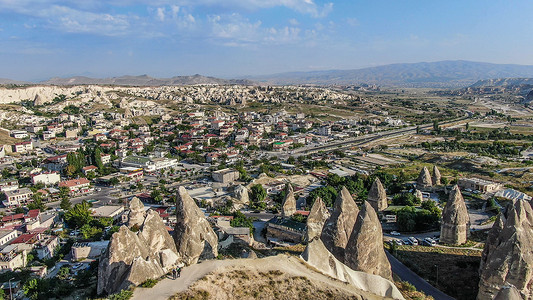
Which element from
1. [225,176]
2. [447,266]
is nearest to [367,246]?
[447,266]

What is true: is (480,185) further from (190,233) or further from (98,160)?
(98,160)

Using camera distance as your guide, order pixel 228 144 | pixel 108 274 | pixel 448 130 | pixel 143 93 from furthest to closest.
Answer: pixel 143 93 < pixel 448 130 < pixel 228 144 < pixel 108 274

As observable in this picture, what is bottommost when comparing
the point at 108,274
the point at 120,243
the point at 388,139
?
the point at 388,139

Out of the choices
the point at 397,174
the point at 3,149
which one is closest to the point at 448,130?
the point at 397,174

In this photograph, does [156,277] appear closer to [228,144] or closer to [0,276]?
[0,276]

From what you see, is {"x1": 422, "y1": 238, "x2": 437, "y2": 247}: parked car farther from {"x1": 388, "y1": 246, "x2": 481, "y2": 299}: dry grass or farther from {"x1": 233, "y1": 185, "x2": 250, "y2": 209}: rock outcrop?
{"x1": 233, "y1": 185, "x2": 250, "y2": 209}: rock outcrop

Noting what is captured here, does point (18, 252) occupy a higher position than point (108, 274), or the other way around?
point (108, 274)

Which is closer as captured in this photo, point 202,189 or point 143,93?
point 202,189
